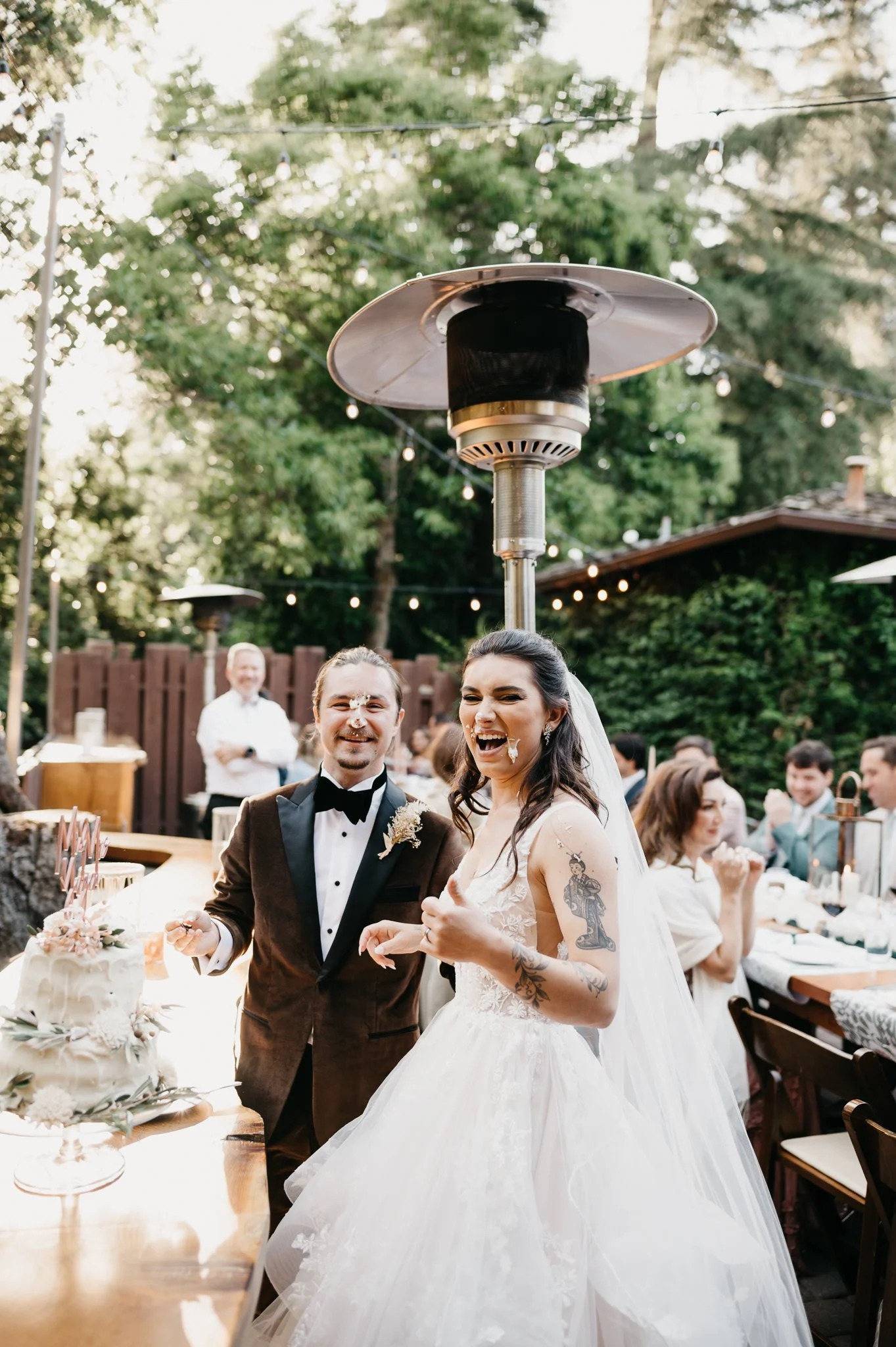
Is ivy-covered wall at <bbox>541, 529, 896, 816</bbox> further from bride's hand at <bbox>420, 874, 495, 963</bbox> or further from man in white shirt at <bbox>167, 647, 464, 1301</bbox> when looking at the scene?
bride's hand at <bbox>420, 874, 495, 963</bbox>

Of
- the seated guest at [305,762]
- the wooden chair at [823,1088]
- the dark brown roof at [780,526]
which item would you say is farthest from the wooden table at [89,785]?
the dark brown roof at [780,526]

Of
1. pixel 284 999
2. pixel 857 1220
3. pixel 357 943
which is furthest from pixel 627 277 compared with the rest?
pixel 857 1220

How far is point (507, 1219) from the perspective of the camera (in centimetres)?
186

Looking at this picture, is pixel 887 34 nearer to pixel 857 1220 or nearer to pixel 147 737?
pixel 147 737

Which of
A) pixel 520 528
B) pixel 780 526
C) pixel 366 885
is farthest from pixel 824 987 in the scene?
pixel 780 526

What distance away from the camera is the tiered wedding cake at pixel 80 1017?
1.68 m

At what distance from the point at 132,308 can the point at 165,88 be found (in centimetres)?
273

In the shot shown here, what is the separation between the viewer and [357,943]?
246 cm

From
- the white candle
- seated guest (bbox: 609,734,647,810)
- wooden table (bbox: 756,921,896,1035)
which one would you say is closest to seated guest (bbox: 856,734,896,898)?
the white candle

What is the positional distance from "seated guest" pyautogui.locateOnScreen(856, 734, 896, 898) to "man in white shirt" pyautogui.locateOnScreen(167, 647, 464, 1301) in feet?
10.3

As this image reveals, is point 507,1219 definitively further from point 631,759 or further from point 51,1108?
point 631,759

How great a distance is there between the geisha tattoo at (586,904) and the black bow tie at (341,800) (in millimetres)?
772

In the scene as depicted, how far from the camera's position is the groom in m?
2.43

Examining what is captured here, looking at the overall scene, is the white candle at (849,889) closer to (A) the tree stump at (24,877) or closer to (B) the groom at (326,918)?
(B) the groom at (326,918)
